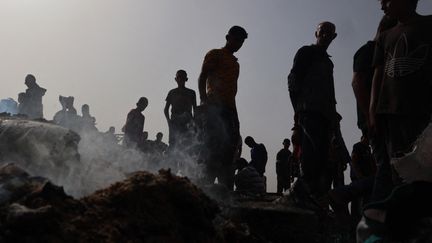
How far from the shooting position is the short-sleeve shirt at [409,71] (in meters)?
3.10

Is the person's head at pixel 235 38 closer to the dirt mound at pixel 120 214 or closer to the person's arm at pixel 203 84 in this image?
the person's arm at pixel 203 84

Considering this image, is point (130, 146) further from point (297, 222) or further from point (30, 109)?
point (297, 222)

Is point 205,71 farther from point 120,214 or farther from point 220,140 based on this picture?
point 120,214

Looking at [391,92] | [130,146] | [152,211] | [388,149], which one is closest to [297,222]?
[388,149]

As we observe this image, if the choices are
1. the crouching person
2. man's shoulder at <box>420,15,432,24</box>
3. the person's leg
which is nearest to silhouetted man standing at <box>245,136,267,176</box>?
the crouching person

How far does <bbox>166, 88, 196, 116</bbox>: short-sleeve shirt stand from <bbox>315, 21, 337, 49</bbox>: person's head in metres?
3.57

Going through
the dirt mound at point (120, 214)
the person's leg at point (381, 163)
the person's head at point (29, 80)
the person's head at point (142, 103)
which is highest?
the person's head at point (29, 80)

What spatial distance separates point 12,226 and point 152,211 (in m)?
0.78

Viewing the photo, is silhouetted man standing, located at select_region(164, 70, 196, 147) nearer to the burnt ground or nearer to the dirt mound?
the burnt ground

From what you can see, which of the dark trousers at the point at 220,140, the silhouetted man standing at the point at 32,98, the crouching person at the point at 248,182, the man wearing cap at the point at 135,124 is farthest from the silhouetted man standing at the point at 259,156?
the dark trousers at the point at 220,140

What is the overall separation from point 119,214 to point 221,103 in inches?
130

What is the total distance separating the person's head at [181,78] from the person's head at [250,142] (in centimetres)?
544

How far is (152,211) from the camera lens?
266 cm

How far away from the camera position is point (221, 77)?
19.1 ft
